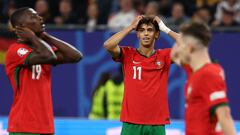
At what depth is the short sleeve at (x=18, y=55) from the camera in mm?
8180

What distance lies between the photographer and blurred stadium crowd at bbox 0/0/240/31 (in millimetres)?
15094

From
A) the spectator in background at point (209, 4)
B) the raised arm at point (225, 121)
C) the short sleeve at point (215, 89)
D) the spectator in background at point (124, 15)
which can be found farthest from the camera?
the spectator in background at point (209, 4)

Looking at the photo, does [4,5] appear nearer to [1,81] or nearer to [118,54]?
[1,81]

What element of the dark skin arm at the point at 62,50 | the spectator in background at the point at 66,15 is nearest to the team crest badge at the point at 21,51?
the dark skin arm at the point at 62,50

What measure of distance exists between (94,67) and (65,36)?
31.4 inches

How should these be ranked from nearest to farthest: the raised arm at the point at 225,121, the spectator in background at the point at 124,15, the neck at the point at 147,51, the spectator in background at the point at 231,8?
the raised arm at the point at 225,121 → the neck at the point at 147,51 → the spectator in background at the point at 231,8 → the spectator in background at the point at 124,15

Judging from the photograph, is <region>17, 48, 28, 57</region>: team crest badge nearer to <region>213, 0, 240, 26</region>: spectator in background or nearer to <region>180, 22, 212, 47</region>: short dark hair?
<region>180, 22, 212, 47</region>: short dark hair

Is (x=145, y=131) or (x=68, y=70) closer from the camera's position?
(x=145, y=131)

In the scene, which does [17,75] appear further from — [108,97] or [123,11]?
[123,11]

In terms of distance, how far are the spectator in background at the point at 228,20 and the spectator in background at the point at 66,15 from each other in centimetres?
309

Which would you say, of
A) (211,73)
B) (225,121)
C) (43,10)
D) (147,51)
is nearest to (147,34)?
(147,51)

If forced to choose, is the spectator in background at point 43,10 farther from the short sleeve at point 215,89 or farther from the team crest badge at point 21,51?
the short sleeve at point 215,89

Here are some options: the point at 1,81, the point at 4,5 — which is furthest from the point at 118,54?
the point at 4,5

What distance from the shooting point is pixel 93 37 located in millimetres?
14695
